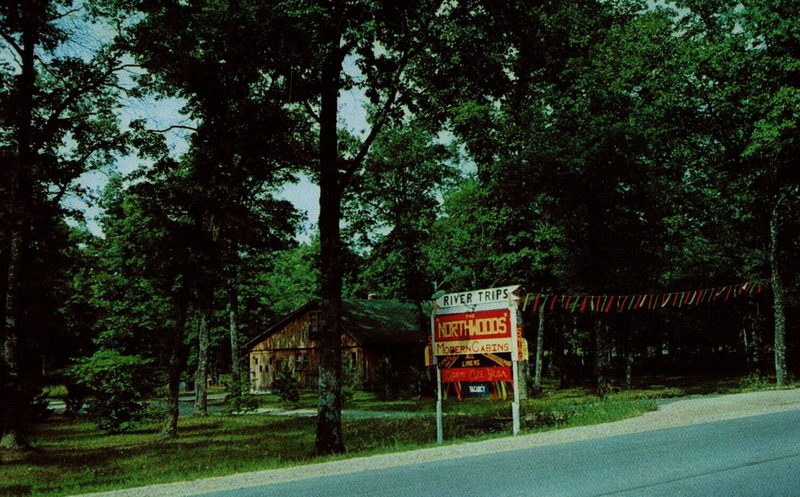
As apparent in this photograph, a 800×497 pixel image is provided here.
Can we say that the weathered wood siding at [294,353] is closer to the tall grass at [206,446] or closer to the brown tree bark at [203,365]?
the brown tree bark at [203,365]

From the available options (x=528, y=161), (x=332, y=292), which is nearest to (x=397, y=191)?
(x=528, y=161)

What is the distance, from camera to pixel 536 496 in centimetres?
740

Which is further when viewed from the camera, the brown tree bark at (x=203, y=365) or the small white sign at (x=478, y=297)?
the brown tree bark at (x=203, y=365)

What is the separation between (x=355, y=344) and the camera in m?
44.7

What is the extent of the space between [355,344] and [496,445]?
32.7 m

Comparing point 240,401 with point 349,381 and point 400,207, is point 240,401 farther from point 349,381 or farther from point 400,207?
point 400,207

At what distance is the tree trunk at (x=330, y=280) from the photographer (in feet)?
Answer: 47.9

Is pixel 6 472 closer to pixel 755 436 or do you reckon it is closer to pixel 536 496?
pixel 536 496

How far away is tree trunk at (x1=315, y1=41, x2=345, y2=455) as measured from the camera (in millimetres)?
14609

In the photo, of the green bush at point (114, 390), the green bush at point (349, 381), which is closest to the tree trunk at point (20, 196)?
the green bush at point (114, 390)

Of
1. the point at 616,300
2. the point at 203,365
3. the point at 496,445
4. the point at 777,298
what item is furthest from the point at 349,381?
the point at 496,445

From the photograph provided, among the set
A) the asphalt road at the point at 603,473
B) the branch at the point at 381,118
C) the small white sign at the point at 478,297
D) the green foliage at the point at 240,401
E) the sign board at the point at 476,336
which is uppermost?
the branch at the point at 381,118

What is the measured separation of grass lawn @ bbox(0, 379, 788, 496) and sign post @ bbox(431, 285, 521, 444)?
1.42 meters

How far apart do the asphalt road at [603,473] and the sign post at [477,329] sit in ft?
11.1
